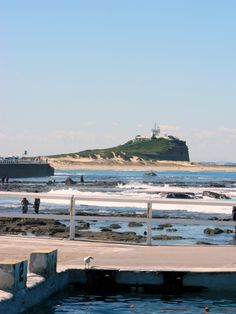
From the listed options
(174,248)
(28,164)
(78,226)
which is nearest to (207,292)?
(174,248)

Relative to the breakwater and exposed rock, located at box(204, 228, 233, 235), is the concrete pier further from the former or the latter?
exposed rock, located at box(204, 228, 233, 235)

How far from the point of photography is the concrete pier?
12.1 metres

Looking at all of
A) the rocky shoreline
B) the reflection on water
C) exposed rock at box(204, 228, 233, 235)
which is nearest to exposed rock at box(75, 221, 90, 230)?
the rocky shoreline

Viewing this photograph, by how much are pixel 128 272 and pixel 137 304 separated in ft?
3.47

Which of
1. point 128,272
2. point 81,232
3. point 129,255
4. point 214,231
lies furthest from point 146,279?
point 214,231

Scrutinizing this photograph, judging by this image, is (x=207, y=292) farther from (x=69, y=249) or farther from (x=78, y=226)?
(x=78, y=226)

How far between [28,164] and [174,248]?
123 meters

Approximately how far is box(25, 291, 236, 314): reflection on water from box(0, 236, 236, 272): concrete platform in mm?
604

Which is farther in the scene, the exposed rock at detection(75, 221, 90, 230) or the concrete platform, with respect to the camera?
the exposed rock at detection(75, 221, 90, 230)

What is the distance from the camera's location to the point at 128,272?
13.6m

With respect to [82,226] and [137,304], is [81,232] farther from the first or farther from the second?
[137,304]

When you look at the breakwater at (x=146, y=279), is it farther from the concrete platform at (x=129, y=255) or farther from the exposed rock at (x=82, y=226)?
the exposed rock at (x=82, y=226)

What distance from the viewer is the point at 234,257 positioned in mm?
15461

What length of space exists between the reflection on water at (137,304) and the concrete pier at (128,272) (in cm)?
21
